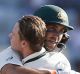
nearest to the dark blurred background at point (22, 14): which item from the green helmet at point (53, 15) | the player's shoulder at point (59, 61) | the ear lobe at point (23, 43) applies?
the green helmet at point (53, 15)

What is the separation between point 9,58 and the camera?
8.61 ft

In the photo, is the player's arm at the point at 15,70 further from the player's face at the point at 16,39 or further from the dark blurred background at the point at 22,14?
the dark blurred background at the point at 22,14

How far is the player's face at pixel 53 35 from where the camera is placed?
3.01m

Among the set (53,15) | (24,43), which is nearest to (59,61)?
(24,43)

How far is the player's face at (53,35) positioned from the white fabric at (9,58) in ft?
1.20

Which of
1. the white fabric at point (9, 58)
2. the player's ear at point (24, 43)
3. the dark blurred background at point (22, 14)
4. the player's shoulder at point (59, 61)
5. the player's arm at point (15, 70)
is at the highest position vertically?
the player's ear at point (24, 43)

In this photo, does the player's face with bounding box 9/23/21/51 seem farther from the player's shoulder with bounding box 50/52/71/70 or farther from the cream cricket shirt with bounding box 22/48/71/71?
the player's shoulder with bounding box 50/52/71/70

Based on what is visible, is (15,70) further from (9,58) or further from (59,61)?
(59,61)

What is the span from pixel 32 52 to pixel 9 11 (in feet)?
18.6

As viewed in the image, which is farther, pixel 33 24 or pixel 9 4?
pixel 9 4

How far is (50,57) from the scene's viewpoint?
8.95 feet

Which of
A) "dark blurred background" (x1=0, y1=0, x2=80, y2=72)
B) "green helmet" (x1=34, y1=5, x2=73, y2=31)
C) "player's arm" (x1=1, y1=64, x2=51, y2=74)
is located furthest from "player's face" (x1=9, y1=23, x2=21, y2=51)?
"dark blurred background" (x1=0, y1=0, x2=80, y2=72)

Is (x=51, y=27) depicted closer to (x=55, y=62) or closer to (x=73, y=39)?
(x=55, y=62)

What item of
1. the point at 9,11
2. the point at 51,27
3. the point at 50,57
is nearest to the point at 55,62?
the point at 50,57
